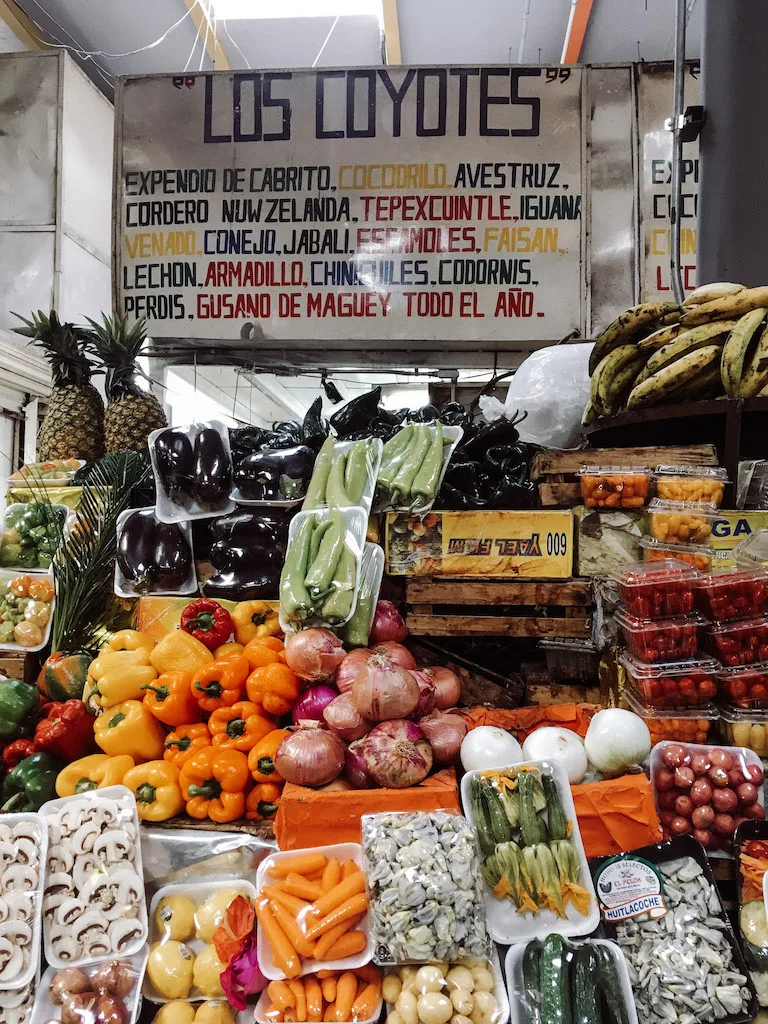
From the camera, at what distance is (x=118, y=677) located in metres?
Result: 2.63

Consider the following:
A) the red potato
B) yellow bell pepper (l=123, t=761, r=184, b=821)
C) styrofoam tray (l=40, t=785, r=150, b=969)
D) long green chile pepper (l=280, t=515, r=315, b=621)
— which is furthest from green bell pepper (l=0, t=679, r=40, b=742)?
the red potato

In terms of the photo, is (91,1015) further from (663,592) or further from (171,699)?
(663,592)

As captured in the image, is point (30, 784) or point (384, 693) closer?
point (384, 693)

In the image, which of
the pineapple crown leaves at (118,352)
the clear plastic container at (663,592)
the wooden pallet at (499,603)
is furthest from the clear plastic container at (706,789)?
the pineapple crown leaves at (118,352)

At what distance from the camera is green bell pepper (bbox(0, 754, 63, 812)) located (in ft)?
8.09

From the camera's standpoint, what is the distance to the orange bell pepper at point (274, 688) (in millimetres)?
2492

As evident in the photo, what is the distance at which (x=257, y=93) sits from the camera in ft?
17.7

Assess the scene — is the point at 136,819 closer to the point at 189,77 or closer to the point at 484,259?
the point at 484,259

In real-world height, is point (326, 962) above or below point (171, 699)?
below

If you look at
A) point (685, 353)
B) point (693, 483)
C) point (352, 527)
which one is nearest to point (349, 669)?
point (352, 527)

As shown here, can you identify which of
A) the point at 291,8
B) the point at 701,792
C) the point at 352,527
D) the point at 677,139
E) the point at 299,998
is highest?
the point at 291,8

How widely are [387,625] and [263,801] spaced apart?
82 centimetres

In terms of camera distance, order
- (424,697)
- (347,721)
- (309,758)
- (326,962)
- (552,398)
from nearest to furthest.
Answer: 1. (326,962)
2. (309,758)
3. (347,721)
4. (424,697)
5. (552,398)

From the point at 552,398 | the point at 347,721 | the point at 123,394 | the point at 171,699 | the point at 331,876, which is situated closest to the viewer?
the point at 331,876
